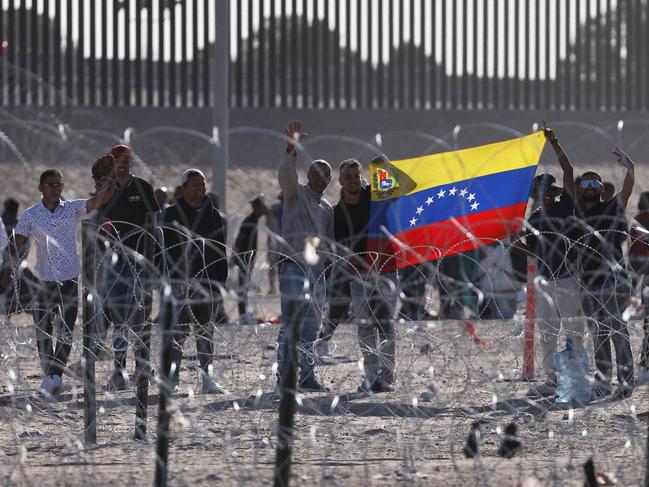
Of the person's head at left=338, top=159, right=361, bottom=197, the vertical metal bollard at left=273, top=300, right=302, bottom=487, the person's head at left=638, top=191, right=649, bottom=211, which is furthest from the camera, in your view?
the person's head at left=638, top=191, right=649, bottom=211

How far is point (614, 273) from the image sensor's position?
7.52m

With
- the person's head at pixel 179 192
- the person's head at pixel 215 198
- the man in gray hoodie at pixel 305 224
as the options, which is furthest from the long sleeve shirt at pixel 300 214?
the person's head at pixel 215 198

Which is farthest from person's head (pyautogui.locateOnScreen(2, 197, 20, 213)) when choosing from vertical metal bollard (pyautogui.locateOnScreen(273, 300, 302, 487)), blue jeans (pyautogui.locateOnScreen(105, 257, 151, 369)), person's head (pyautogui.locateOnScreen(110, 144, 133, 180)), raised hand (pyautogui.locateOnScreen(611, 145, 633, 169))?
vertical metal bollard (pyautogui.locateOnScreen(273, 300, 302, 487))

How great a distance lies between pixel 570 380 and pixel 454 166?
1314mm

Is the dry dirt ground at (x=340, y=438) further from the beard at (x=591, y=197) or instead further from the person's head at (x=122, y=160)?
the person's head at (x=122, y=160)

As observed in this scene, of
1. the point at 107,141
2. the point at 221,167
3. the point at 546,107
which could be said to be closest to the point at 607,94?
the point at 546,107

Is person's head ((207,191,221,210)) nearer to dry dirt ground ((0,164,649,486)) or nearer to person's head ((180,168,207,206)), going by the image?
person's head ((180,168,207,206))

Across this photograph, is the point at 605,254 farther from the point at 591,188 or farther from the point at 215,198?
the point at 215,198

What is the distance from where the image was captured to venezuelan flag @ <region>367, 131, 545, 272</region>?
8.32 meters

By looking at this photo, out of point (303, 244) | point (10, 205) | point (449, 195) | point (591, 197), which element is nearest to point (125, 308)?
point (303, 244)

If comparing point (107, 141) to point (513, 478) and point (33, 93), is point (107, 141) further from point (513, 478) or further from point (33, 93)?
point (513, 478)

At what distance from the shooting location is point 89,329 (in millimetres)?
6656

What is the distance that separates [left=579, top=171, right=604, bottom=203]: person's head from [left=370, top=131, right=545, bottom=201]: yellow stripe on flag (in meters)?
0.28

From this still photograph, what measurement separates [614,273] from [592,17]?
79.3 feet
